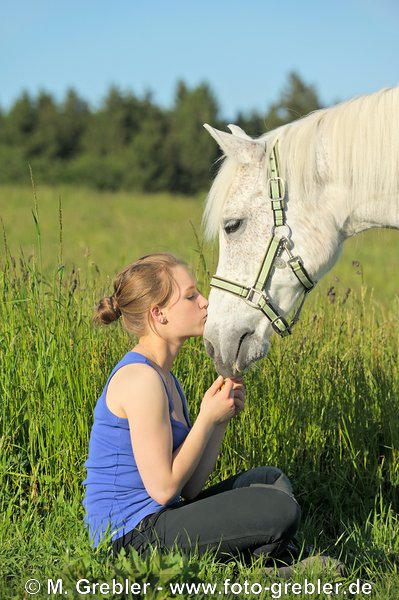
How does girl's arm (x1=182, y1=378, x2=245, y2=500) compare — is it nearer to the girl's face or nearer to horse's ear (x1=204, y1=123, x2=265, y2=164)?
the girl's face

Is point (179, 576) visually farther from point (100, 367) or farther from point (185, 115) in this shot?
point (185, 115)

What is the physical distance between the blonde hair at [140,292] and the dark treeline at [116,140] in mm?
39899

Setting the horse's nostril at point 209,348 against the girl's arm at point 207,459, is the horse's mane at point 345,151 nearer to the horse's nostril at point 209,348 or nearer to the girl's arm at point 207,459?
the horse's nostril at point 209,348

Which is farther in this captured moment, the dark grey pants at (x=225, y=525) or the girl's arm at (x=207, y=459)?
the girl's arm at (x=207, y=459)

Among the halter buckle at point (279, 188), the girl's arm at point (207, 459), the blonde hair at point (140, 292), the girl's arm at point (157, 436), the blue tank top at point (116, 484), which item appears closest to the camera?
the girl's arm at point (157, 436)

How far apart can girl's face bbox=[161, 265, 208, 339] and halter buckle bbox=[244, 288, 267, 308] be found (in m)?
0.21

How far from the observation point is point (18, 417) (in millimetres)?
3908

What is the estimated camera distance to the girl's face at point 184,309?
318 cm

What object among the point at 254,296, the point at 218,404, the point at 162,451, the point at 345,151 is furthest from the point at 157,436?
the point at 345,151

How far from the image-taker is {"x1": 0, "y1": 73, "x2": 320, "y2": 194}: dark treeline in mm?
45812

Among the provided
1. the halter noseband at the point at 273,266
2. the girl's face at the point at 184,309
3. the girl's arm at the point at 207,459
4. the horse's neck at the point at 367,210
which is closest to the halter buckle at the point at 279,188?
the halter noseband at the point at 273,266

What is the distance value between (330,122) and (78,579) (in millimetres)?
2141

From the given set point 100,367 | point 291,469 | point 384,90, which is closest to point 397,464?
point 291,469

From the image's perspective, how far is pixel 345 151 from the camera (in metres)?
3.36
